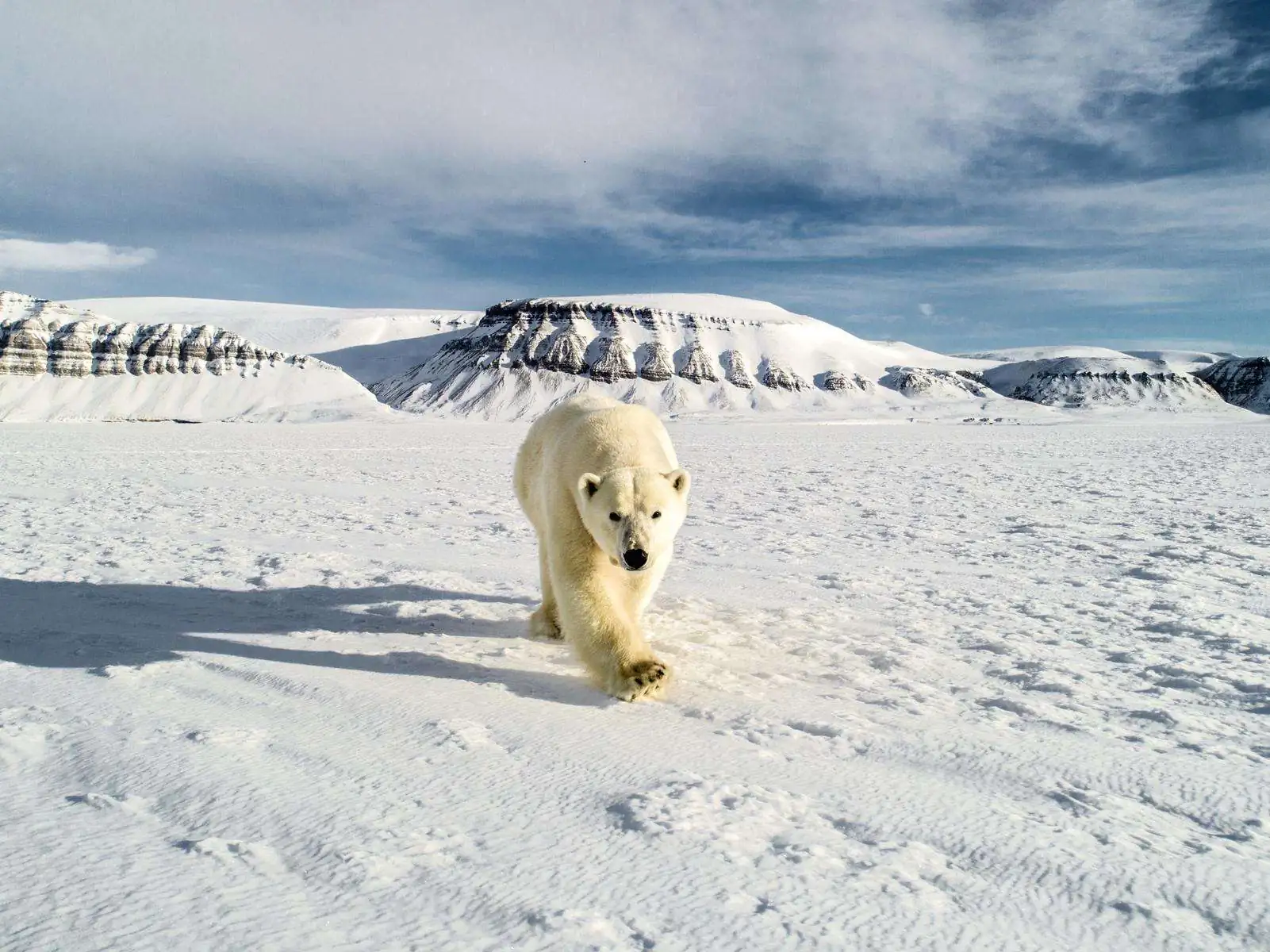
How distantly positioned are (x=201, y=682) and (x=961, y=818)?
3472 millimetres

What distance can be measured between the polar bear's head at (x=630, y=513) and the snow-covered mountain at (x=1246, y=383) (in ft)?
702

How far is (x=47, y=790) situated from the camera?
2.52 metres

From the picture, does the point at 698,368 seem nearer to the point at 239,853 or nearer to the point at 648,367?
the point at 648,367

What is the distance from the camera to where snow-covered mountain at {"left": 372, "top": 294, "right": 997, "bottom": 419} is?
150 meters

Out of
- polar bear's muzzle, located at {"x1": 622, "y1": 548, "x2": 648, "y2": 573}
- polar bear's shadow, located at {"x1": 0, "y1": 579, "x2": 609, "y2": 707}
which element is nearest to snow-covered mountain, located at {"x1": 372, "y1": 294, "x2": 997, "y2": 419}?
polar bear's shadow, located at {"x1": 0, "y1": 579, "x2": 609, "y2": 707}

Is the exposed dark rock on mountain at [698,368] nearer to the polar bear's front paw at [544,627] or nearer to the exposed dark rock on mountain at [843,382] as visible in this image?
the exposed dark rock on mountain at [843,382]

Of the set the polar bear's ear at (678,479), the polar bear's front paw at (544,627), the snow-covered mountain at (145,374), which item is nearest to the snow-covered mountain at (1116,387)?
the snow-covered mountain at (145,374)

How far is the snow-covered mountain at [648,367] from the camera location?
150m

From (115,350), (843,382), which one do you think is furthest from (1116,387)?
(115,350)

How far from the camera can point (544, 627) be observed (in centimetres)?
512

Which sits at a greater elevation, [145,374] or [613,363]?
[613,363]

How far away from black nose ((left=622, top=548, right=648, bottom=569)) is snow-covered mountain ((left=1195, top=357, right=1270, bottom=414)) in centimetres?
21433

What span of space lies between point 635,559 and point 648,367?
15492 centimetres

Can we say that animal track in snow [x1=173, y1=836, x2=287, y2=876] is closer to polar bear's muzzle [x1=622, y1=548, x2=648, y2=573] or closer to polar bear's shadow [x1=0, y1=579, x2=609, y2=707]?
polar bear's shadow [x1=0, y1=579, x2=609, y2=707]
